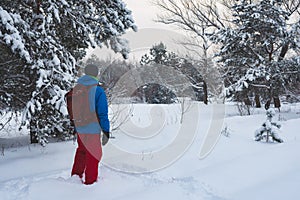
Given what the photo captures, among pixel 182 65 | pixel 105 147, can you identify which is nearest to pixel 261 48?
pixel 105 147

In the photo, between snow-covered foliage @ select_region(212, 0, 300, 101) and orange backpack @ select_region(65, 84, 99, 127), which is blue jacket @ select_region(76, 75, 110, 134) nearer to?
orange backpack @ select_region(65, 84, 99, 127)

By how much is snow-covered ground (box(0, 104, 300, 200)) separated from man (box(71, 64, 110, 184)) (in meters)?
0.36

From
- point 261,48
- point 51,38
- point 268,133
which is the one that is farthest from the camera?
point 261,48

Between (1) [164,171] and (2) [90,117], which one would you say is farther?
(1) [164,171]

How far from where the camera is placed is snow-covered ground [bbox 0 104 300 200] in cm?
324

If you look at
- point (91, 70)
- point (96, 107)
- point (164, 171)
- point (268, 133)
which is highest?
point (91, 70)

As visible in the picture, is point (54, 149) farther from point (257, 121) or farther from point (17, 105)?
point (257, 121)

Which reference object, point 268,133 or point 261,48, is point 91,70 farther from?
point 261,48

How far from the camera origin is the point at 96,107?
11.0 feet

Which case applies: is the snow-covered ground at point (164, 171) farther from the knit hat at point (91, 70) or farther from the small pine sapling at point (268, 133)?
the knit hat at point (91, 70)

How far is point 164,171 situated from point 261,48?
11.1 m

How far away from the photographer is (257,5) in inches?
472

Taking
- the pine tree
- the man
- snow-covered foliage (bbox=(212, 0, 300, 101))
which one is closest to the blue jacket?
the man

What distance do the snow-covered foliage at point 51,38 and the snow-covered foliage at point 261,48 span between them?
7.65 meters
